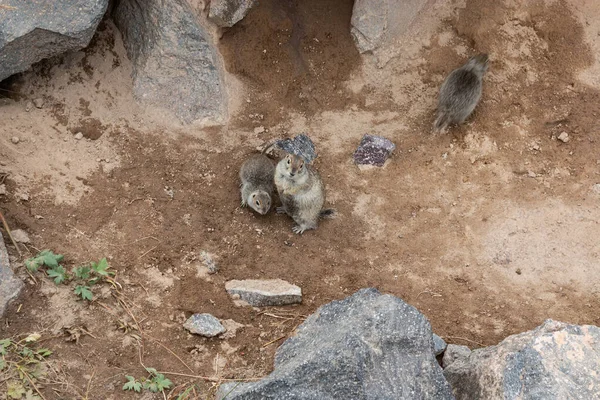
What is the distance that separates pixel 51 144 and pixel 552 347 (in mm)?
5353

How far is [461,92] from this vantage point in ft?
25.6

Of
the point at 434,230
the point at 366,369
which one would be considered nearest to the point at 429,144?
the point at 434,230

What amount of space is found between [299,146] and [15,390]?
4.25 metres

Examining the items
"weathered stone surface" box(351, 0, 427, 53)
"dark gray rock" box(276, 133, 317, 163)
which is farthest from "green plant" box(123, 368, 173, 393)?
"weathered stone surface" box(351, 0, 427, 53)

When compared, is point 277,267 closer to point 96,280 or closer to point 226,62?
point 96,280

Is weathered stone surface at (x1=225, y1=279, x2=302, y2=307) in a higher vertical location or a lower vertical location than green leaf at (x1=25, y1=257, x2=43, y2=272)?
lower

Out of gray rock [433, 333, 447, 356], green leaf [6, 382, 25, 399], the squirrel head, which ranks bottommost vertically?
gray rock [433, 333, 447, 356]

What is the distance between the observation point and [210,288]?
630 centimetres

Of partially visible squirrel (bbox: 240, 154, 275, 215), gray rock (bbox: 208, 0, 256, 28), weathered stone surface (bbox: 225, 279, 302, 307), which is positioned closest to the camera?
weathered stone surface (bbox: 225, 279, 302, 307)

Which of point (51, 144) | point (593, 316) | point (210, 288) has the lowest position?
point (593, 316)

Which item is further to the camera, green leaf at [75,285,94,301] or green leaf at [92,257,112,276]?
green leaf at [92,257,112,276]

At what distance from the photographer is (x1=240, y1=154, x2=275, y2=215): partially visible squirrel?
23.9 feet

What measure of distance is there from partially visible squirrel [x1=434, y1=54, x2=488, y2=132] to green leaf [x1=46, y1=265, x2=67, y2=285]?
4687mm

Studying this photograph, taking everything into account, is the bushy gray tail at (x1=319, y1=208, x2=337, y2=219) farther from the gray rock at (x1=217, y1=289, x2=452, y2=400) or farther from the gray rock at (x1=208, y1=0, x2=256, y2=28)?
the gray rock at (x1=208, y1=0, x2=256, y2=28)
